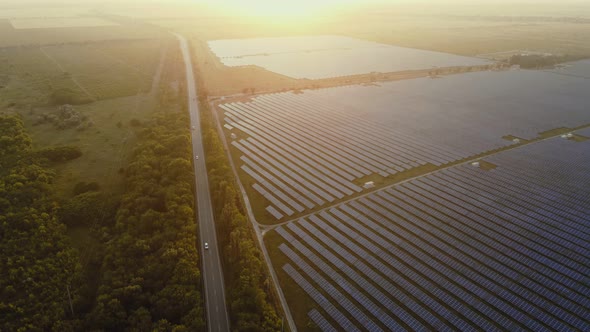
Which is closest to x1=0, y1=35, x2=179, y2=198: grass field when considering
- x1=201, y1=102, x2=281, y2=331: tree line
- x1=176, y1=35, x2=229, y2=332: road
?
x1=176, y1=35, x2=229, y2=332: road

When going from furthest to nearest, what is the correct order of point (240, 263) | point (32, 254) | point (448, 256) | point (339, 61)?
point (339, 61) < point (448, 256) < point (32, 254) < point (240, 263)

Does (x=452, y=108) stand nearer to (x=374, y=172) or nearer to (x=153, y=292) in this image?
(x=374, y=172)

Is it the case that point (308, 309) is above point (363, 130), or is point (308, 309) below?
below

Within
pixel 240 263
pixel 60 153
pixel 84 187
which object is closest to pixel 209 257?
pixel 240 263

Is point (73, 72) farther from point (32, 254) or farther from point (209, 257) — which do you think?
point (209, 257)

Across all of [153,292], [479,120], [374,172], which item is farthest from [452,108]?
[153,292]
